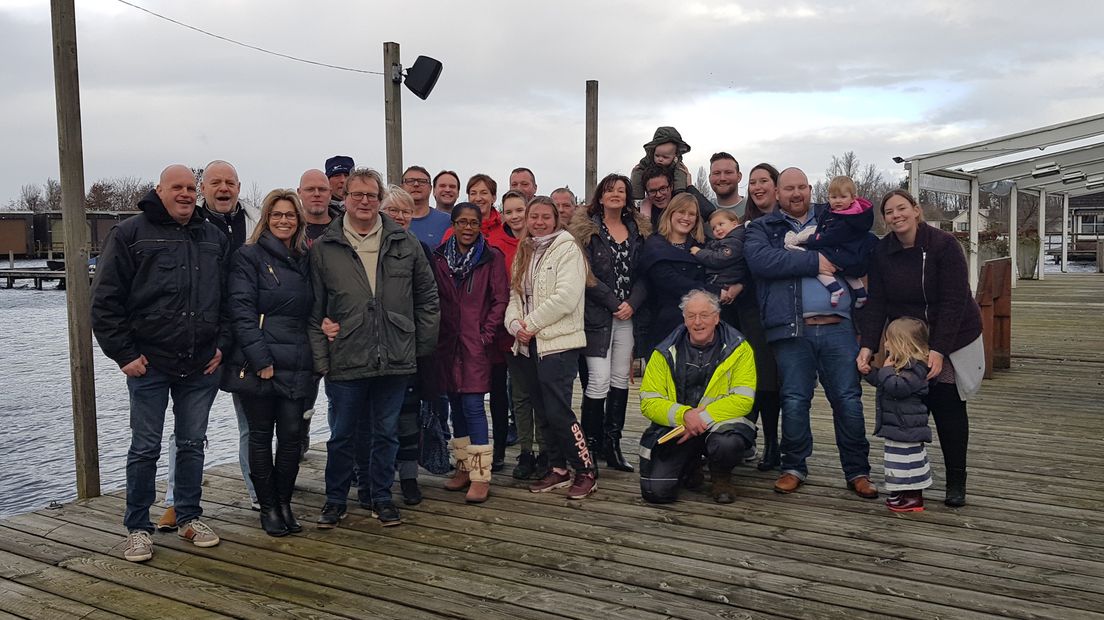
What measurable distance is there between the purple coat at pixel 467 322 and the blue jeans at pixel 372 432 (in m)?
0.36

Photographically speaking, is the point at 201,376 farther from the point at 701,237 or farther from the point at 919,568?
the point at 919,568

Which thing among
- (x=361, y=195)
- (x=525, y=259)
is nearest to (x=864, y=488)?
(x=525, y=259)

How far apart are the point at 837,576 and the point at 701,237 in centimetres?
203

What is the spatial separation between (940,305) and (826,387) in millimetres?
733

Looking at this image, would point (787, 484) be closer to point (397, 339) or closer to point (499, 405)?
point (499, 405)

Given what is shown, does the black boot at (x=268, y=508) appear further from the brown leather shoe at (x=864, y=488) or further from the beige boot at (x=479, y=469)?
the brown leather shoe at (x=864, y=488)

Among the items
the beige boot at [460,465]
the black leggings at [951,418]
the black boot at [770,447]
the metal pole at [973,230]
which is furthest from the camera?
the metal pole at [973,230]

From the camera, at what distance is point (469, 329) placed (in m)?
4.73

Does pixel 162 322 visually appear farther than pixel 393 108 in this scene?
No

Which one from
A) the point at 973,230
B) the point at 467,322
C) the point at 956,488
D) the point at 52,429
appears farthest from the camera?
the point at 973,230

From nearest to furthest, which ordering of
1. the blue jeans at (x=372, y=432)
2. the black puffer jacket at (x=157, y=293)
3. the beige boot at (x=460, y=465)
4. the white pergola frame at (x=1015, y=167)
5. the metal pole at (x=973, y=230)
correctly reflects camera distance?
1. the black puffer jacket at (x=157, y=293)
2. the blue jeans at (x=372, y=432)
3. the beige boot at (x=460, y=465)
4. the white pergola frame at (x=1015, y=167)
5. the metal pole at (x=973, y=230)

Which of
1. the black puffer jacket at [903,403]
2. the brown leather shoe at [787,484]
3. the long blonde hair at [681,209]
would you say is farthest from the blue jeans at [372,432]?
the black puffer jacket at [903,403]

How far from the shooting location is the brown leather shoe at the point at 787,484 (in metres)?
4.75

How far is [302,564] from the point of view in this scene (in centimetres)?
379
